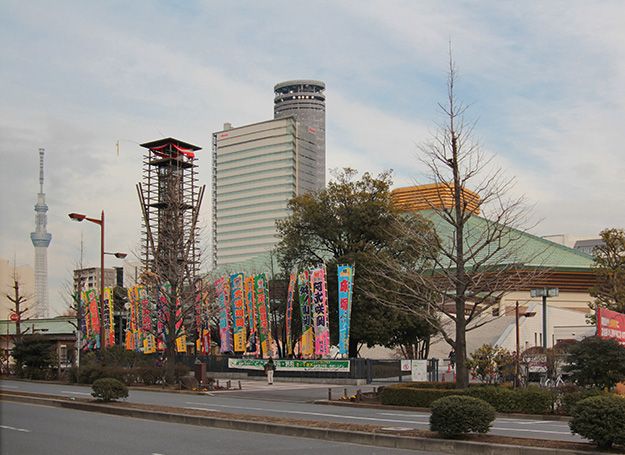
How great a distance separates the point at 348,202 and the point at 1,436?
36167mm

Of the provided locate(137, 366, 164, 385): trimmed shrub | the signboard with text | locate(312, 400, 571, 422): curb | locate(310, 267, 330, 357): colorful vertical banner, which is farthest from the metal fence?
locate(312, 400, 571, 422): curb

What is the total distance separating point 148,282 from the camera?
158 feet

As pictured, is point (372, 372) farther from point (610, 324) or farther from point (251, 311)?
point (610, 324)

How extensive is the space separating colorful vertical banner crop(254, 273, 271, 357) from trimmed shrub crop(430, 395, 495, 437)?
111ft

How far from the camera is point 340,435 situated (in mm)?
16219

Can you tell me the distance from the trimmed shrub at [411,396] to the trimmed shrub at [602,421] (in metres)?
11.4

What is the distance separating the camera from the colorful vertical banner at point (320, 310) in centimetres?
4406

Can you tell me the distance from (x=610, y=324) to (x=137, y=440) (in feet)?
71.4

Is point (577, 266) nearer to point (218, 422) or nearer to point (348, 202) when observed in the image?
point (348, 202)

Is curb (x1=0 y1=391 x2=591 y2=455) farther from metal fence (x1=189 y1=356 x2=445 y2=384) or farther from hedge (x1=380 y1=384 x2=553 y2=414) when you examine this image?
metal fence (x1=189 y1=356 x2=445 y2=384)

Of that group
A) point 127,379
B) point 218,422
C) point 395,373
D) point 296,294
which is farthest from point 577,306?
point 218,422

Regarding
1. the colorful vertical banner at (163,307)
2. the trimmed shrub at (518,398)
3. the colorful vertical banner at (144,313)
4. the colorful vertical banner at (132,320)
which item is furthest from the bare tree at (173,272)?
the trimmed shrub at (518,398)

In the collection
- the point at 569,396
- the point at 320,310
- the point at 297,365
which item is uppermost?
the point at 320,310

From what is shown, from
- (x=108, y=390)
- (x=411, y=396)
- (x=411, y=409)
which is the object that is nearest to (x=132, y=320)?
(x=108, y=390)
